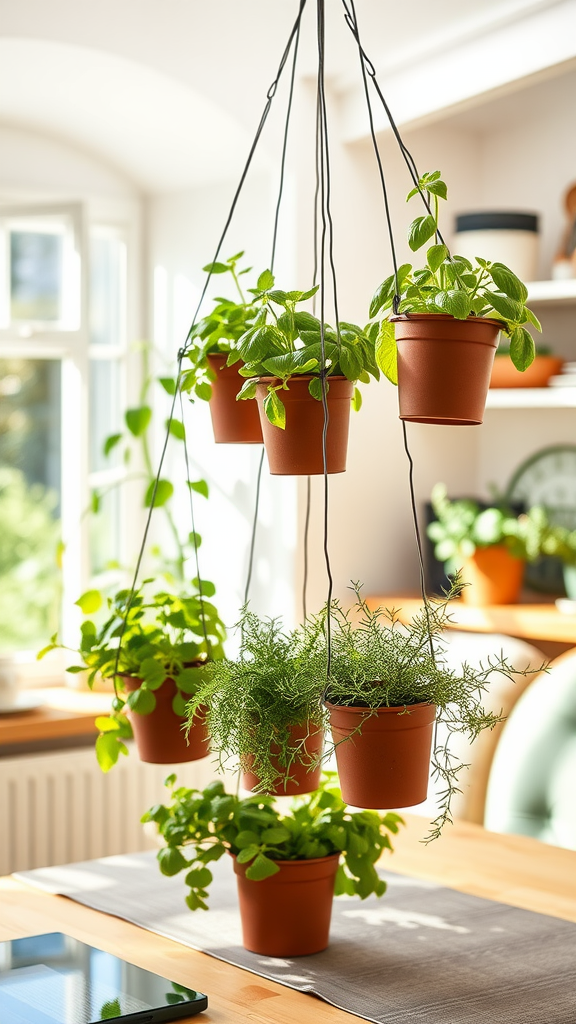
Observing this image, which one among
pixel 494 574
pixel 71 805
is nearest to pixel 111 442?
pixel 71 805

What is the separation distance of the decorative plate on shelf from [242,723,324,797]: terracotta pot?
6.38 feet

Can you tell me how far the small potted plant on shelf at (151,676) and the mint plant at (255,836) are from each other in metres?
0.07

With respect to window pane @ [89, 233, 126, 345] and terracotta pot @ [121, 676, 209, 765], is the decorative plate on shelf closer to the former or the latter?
window pane @ [89, 233, 126, 345]

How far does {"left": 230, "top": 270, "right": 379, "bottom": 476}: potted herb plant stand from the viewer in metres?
1.26

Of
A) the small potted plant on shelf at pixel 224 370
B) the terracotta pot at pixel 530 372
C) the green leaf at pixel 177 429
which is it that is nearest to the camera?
the small potted plant on shelf at pixel 224 370

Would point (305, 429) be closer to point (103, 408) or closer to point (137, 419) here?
point (137, 419)

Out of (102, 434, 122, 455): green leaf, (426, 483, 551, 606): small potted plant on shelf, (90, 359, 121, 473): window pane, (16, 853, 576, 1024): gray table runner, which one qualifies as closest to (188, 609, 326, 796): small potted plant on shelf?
(16, 853, 576, 1024): gray table runner

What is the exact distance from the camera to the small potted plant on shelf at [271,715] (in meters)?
1.26

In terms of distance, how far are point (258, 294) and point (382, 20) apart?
148cm

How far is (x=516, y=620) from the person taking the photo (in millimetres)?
2869

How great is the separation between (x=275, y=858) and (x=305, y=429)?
502 mm

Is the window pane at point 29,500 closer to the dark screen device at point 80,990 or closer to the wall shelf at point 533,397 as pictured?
the wall shelf at point 533,397

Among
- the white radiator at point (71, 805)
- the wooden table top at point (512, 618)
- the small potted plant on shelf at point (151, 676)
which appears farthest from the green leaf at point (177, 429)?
the white radiator at point (71, 805)

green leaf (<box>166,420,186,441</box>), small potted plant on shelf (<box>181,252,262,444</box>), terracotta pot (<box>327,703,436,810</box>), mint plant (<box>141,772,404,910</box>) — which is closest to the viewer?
terracotta pot (<box>327,703,436,810</box>)
